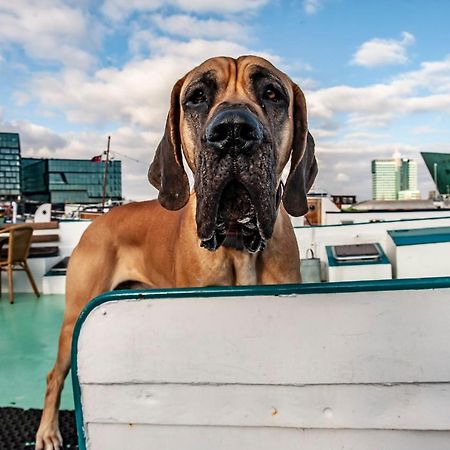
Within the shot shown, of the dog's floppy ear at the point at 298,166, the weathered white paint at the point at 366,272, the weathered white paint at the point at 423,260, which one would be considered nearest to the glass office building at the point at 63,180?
the weathered white paint at the point at 366,272

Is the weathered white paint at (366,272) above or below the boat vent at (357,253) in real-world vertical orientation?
below

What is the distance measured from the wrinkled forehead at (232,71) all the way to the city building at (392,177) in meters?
104

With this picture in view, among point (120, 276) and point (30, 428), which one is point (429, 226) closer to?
point (120, 276)

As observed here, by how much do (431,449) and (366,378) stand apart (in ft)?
0.85

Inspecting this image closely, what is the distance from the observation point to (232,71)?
5.31 ft

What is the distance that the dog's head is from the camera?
1.27 metres

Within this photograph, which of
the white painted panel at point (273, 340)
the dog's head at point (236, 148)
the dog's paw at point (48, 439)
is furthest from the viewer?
the dog's paw at point (48, 439)

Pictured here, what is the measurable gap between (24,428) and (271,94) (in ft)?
6.84

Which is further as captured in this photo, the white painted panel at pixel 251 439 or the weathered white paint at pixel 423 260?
the weathered white paint at pixel 423 260

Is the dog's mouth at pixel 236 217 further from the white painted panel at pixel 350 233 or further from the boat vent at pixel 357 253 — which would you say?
the white painted panel at pixel 350 233

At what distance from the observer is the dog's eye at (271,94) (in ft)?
5.24

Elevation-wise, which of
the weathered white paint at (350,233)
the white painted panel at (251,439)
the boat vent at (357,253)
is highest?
the weathered white paint at (350,233)

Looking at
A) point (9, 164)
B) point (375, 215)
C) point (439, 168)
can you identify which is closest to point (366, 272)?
point (375, 215)

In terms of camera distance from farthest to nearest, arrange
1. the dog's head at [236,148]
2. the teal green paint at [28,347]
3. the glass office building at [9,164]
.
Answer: the glass office building at [9,164] < the teal green paint at [28,347] < the dog's head at [236,148]
